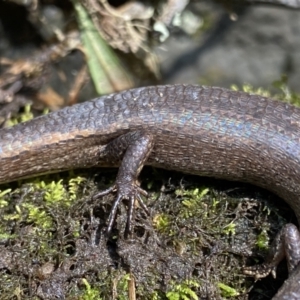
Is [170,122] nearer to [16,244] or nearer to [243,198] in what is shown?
[243,198]

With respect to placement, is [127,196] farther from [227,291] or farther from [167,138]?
[227,291]

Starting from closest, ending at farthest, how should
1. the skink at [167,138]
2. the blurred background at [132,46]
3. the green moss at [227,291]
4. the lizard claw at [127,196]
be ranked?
the green moss at [227,291], the lizard claw at [127,196], the skink at [167,138], the blurred background at [132,46]

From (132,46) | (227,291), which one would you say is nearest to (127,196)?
(227,291)

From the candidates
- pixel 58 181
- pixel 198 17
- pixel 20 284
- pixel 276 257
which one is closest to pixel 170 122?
pixel 58 181

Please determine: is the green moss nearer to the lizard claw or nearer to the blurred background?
the lizard claw

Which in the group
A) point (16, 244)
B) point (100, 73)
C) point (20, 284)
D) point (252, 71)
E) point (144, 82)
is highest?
point (252, 71)

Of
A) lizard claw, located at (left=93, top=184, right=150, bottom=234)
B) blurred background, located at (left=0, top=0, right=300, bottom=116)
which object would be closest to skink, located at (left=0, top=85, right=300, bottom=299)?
lizard claw, located at (left=93, top=184, right=150, bottom=234)

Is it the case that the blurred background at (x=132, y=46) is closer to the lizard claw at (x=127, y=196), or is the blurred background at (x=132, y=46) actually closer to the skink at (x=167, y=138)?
the skink at (x=167, y=138)

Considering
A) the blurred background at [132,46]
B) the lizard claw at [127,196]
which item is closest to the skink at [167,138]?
the lizard claw at [127,196]
